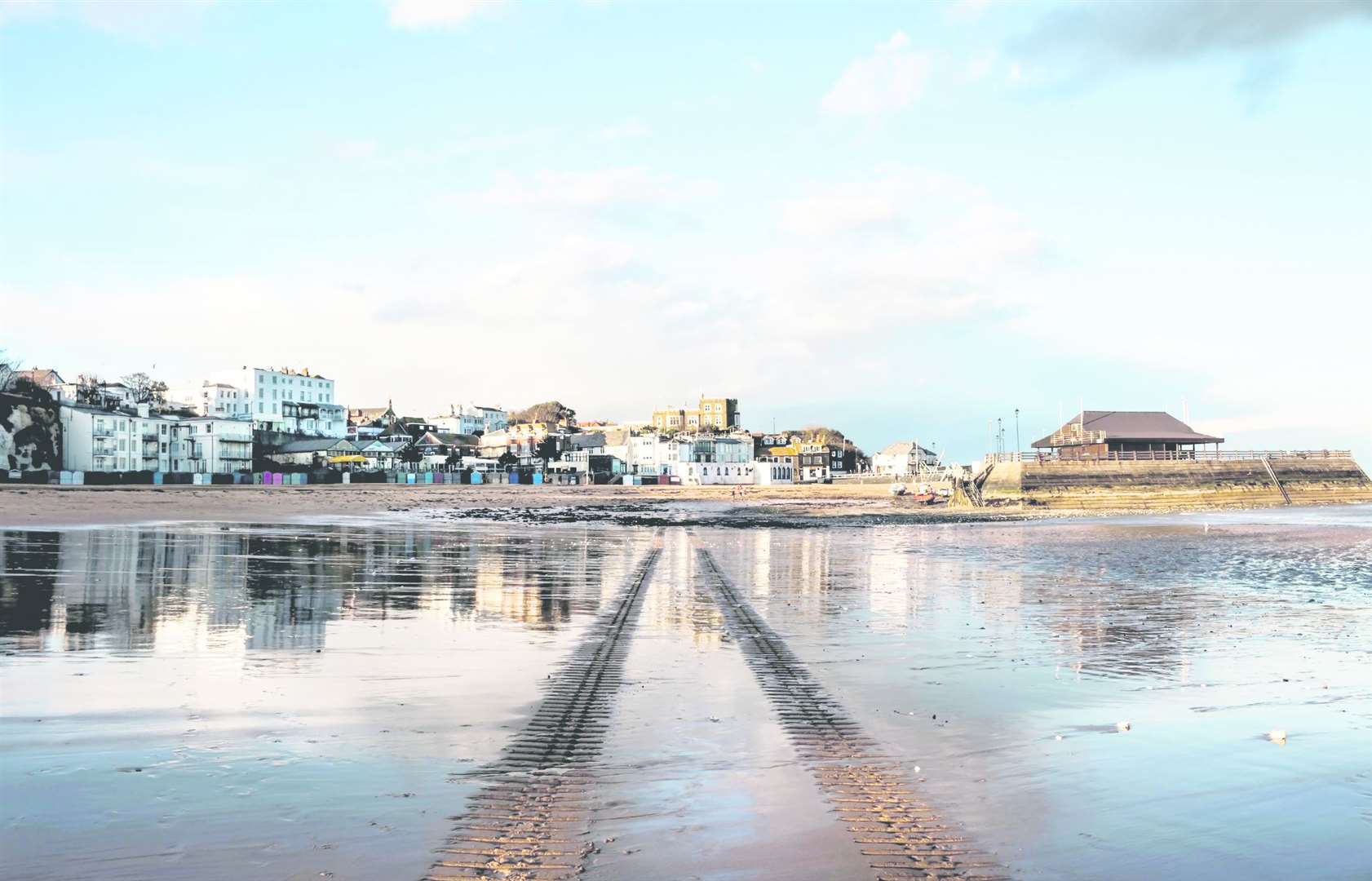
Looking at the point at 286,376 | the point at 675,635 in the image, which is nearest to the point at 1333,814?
the point at 675,635

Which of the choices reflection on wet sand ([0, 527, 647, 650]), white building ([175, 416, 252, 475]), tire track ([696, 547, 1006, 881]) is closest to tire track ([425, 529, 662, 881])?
tire track ([696, 547, 1006, 881])

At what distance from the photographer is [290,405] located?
159125mm

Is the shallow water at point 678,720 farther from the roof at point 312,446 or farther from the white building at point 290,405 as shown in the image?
the white building at point 290,405

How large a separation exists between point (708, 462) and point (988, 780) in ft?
488

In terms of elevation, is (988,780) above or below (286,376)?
below

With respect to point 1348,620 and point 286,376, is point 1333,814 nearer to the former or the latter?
point 1348,620

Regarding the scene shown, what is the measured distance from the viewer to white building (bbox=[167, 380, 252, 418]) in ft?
504

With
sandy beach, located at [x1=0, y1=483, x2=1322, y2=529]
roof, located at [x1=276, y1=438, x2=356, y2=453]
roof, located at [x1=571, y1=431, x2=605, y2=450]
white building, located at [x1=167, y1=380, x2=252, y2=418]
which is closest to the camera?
sandy beach, located at [x1=0, y1=483, x2=1322, y2=529]

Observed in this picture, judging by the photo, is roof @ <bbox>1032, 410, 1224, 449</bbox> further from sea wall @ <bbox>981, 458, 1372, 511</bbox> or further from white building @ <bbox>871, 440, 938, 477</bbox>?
white building @ <bbox>871, 440, 938, 477</bbox>

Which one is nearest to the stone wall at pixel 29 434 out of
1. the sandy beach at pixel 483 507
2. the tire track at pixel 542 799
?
the sandy beach at pixel 483 507

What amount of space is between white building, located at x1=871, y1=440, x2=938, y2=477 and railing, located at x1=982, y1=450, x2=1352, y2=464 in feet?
217

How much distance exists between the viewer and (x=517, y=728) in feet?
29.5

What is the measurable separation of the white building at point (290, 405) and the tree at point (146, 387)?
11199 millimetres

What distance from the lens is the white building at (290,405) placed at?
156625 mm
